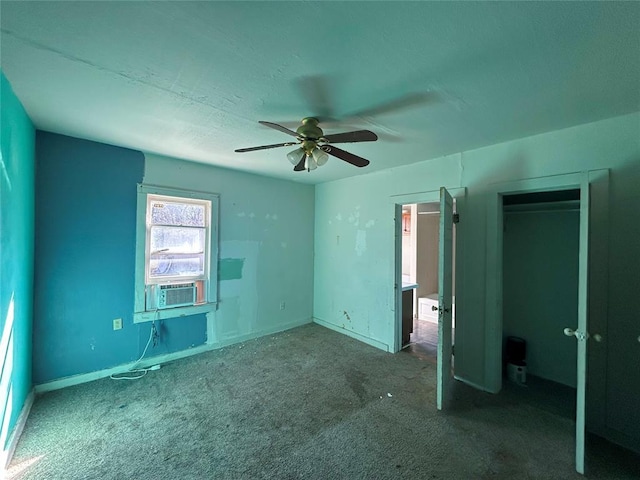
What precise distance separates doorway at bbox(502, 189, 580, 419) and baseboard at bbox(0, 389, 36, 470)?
3979mm

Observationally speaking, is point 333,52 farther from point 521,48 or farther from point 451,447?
point 451,447

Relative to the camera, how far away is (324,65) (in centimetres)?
143

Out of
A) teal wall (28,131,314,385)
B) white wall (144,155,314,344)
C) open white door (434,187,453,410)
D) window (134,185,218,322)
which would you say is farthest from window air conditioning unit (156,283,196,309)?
open white door (434,187,453,410)

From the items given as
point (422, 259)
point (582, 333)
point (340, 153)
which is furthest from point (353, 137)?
point (422, 259)

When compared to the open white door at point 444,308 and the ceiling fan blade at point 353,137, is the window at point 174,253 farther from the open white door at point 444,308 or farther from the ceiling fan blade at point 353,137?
the open white door at point 444,308

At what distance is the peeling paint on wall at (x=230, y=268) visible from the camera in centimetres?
356

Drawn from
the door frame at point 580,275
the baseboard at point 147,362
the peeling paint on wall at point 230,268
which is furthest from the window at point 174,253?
the door frame at point 580,275

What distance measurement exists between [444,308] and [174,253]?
10.2ft

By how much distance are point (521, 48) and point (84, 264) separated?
3851 mm

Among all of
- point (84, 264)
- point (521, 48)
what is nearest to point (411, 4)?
point (521, 48)

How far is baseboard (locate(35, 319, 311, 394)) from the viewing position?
2.50 metres

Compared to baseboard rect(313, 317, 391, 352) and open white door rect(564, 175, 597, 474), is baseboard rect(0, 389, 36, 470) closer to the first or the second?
baseboard rect(313, 317, 391, 352)

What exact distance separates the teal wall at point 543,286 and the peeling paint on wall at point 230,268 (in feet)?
11.4

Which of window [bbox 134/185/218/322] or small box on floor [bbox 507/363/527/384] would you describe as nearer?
small box on floor [bbox 507/363/527/384]
